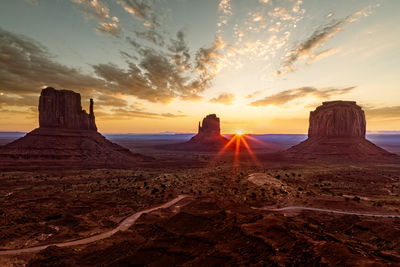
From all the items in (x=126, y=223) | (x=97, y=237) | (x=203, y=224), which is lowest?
(x=126, y=223)

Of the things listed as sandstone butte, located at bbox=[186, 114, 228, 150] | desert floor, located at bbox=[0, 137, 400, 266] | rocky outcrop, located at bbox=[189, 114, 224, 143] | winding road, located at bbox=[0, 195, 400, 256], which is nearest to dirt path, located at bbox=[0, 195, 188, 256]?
winding road, located at bbox=[0, 195, 400, 256]

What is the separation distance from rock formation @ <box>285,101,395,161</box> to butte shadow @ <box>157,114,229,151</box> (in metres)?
77.9

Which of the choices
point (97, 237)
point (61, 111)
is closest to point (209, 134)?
point (61, 111)

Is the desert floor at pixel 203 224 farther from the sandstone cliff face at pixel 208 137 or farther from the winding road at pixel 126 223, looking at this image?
the sandstone cliff face at pixel 208 137

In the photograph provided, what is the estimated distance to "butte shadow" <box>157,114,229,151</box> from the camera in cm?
17235

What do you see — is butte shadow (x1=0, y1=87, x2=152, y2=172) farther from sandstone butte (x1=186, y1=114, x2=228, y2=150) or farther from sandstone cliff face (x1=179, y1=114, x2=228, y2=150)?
sandstone butte (x1=186, y1=114, x2=228, y2=150)

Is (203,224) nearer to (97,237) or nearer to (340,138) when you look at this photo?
(97,237)

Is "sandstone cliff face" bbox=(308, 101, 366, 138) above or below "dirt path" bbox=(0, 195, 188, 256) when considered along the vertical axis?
above

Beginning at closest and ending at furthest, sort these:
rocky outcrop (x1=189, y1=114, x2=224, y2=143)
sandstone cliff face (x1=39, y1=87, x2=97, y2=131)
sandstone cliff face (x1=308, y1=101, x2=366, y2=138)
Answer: sandstone cliff face (x1=39, y1=87, x2=97, y2=131) < sandstone cliff face (x1=308, y1=101, x2=366, y2=138) < rocky outcrop (x1=189, y1=114, x2=224, y2=143)

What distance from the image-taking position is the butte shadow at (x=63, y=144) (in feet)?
219

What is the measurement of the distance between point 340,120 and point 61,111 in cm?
13731

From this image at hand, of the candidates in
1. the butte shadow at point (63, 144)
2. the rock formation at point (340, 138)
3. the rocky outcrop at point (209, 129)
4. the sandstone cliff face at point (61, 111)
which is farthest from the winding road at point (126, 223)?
the rocky outcrop at point (209, 129)

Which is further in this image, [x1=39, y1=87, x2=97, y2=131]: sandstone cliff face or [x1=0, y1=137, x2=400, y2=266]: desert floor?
[x1=39, y1=87, x2=97, y2=131]: sandstone cliff face

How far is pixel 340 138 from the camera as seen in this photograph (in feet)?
334
